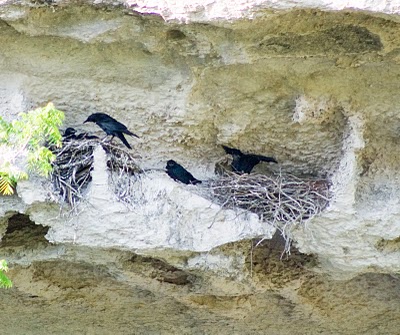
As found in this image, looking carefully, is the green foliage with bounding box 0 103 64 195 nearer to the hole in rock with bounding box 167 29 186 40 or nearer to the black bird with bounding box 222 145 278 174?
the hole in rock with bounding box 167 29 186 40

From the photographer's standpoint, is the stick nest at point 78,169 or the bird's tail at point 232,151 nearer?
the stick nest at point 78,169

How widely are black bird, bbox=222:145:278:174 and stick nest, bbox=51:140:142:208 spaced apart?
302 mm

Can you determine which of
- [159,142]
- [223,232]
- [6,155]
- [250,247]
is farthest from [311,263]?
[6,155]

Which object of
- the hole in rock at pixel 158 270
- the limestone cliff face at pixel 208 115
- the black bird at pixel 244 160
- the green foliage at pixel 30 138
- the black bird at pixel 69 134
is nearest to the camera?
the green foliage at pixel 30 138

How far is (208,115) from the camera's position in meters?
2.29

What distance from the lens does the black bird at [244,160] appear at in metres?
2.31

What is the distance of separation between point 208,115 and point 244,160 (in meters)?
0.16

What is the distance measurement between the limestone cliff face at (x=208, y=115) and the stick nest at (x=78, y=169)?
1.5 inches

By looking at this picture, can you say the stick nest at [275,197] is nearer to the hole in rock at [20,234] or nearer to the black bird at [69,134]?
the black bird at [69,134]

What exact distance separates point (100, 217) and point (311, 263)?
645 mm

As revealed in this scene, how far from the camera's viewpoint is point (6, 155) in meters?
1.79

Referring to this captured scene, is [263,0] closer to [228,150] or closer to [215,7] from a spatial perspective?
[215,7]

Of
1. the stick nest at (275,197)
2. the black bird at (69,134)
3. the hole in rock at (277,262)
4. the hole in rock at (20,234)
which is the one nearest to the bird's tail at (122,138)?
the black bird at (69,134)

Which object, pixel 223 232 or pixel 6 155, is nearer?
pixel 6 155
